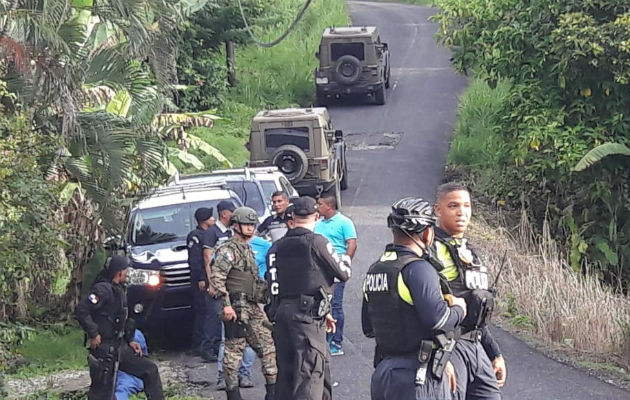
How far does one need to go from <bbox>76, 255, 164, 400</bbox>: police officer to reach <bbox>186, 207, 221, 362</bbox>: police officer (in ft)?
6.29

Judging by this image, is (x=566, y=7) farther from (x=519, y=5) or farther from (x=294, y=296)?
(x=294, y=296)

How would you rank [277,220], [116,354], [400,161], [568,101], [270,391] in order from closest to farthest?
[116,354], [270,391], [277,220], [568,101], [400,161]

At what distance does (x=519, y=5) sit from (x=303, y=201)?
37.3ft

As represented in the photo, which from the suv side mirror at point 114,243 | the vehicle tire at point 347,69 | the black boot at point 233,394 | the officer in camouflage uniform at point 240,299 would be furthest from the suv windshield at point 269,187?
the vehicle tire at point 347,69

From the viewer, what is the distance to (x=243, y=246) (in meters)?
8.82

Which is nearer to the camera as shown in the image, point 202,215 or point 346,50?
point 202,215

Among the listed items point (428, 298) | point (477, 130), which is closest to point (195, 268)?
point (428, 298)

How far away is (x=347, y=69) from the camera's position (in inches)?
1137

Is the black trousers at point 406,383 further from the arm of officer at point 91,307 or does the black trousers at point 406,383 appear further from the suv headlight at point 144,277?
the suv headlight at point 144,277

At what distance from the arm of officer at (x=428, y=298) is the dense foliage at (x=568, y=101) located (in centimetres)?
1133

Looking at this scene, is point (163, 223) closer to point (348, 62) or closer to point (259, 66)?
point (348, 62)

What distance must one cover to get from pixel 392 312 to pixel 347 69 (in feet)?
77.6

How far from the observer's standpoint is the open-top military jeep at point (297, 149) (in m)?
18.4

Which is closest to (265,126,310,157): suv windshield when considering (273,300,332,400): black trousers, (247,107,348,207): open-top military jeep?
(247,107,348,207): open-top military jeep
